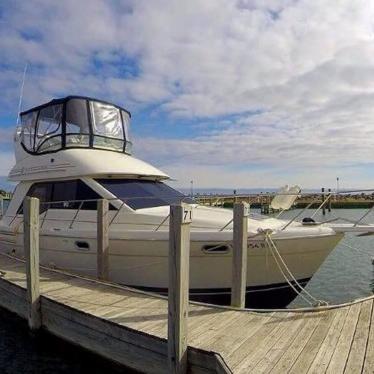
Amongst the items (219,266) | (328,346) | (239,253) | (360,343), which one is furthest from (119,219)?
(360,343)

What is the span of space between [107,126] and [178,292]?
6973 mm

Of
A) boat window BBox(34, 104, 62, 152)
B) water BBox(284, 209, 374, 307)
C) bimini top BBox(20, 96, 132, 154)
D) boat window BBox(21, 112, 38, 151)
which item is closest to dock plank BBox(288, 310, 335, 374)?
water BBox(284, 209, 374, 307)

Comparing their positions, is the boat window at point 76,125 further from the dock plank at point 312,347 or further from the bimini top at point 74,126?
the dock plank at point 312,347

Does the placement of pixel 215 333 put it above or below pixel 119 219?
below

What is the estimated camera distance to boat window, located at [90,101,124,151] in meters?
10.5

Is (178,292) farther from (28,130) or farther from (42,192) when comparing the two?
(28,130)

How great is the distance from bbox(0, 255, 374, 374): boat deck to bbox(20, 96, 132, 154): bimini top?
13.6 feet

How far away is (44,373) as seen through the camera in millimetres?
6277

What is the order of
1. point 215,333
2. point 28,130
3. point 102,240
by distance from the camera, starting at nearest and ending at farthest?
point 215,333 < point 102,240 < point 28,130

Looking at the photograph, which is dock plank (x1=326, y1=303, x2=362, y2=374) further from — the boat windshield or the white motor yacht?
the boat windshield

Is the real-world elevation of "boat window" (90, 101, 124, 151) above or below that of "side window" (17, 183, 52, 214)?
above

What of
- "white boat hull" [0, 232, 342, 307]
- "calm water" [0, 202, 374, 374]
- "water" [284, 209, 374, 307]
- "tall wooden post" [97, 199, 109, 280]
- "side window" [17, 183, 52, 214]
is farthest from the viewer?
"water" [284, 209, 374, 307]

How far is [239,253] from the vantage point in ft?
20.5

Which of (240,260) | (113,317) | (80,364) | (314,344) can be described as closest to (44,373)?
(80,364)
